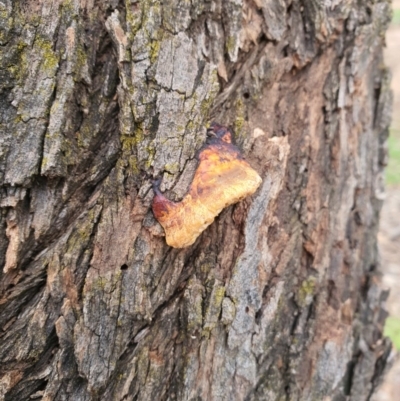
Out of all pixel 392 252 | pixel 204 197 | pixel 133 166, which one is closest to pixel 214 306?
pixel 204 197

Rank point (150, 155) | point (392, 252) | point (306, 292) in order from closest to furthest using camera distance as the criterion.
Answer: point (150, 155), point (306, 292), point (392, 252)

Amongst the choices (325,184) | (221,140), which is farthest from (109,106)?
(325,184)

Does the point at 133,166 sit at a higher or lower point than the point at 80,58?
lower

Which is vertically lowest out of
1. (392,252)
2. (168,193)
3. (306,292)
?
(392,252)

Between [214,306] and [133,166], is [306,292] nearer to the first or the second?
[214,306]

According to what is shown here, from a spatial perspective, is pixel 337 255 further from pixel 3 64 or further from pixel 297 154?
pixel 3 64

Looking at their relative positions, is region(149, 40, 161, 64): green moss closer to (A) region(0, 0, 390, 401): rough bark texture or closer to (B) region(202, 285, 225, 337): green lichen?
(A) region(0, 0, 390, 401): rough bark texture

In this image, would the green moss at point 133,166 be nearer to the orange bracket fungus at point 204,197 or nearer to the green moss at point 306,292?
the orange bracket fungus at point 204,197
